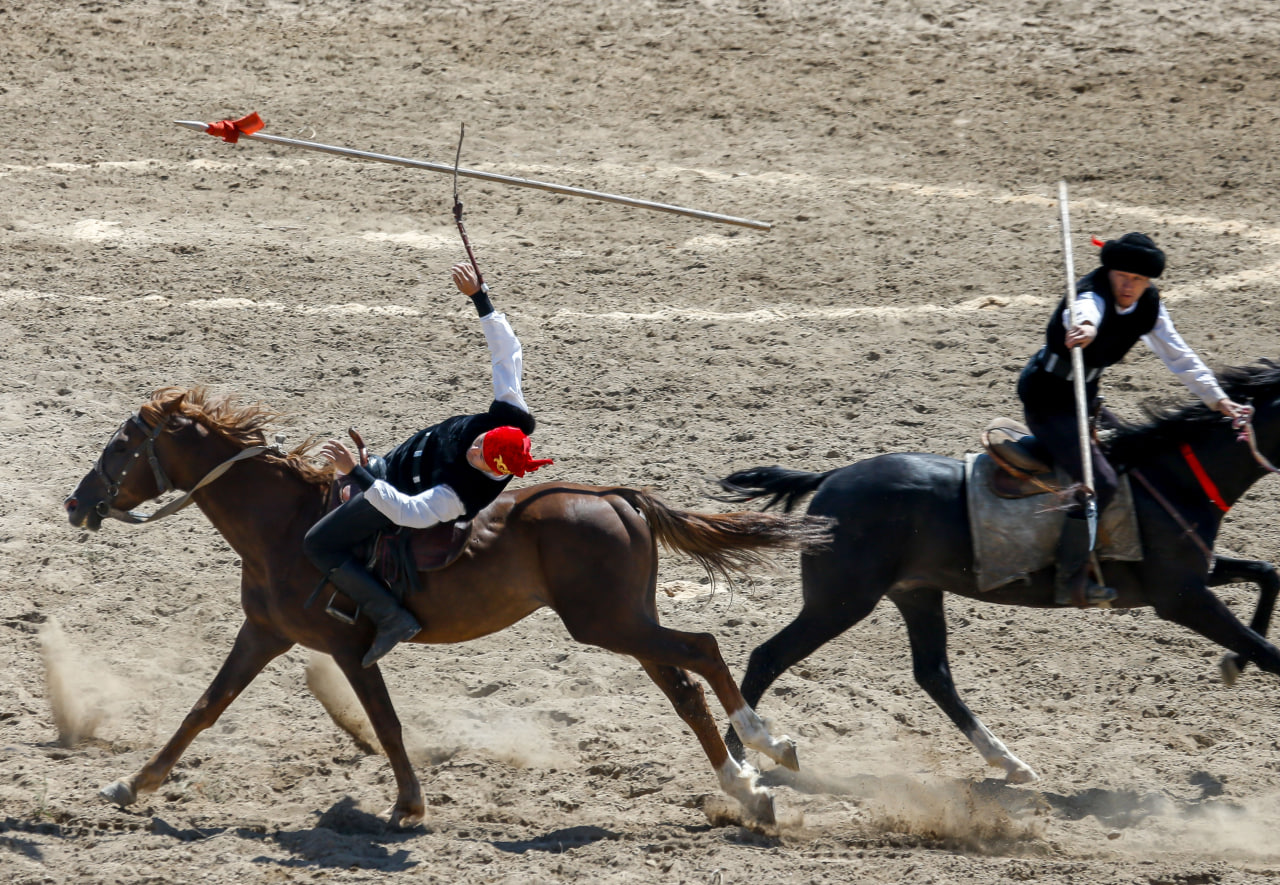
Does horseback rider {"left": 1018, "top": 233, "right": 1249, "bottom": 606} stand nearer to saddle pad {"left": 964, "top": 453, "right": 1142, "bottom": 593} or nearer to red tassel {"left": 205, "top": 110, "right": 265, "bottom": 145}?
saddle pad {"left": 964, "top": 453, "right": 1142, "bottom": 593}

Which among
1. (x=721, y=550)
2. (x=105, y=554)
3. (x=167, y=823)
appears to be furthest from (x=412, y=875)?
(x=105, y=554)

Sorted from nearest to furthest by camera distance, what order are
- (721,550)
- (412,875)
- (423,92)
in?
1. (412,875)
2. (721,550)
3. (423,92)

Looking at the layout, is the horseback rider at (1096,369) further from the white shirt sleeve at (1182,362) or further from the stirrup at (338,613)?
the stirrup at (338,613)

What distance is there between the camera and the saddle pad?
6293mm

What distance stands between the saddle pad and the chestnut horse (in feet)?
3.29

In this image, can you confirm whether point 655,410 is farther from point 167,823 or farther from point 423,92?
point 423,92

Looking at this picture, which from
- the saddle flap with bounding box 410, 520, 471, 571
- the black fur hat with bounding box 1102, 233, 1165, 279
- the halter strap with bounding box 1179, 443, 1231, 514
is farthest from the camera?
the halter strap with bounding box 1179, 443, 1231, 514

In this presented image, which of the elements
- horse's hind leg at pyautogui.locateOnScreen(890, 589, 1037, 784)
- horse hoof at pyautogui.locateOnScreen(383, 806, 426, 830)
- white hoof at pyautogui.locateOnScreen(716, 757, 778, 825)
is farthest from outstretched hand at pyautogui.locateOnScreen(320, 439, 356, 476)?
horse's hind leg at pyautogui.locateOnScreen(890, 589, 1037, 784)

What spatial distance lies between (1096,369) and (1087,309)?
1.24 ft

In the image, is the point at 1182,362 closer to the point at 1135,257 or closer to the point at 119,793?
the point at 1135,257

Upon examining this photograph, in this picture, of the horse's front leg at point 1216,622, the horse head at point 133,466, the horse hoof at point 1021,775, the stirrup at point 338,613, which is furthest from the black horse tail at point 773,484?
the horse head at point 133,466

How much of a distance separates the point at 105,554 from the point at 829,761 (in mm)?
4536

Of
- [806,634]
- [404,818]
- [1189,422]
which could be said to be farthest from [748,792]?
[1189,422]

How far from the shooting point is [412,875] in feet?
17.0
